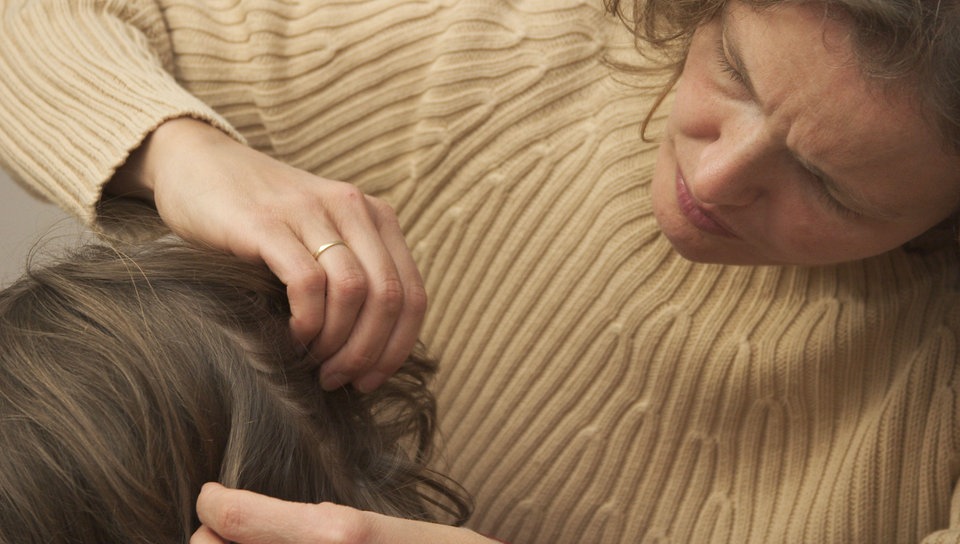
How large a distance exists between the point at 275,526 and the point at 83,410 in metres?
0.20

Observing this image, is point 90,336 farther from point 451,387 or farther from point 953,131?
point 953,131

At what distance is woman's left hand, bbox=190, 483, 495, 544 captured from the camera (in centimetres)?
74

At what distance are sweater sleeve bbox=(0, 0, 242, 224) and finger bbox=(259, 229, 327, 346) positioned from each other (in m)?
0.26

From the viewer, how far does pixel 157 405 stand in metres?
0.82

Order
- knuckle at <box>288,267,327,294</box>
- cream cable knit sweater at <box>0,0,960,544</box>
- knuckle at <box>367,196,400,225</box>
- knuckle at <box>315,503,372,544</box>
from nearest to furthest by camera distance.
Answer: knuckle at <box>315,503,372,544</box>, knuckle at <box>288,267,327,294</box>, knuckle at <box>367,196,400,225</box>, cream cable knit sweater at <box>0,0,960,544</box>

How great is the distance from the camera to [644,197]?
4.09 feet

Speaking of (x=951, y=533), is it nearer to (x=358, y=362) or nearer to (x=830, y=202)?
(x=830, y=202)

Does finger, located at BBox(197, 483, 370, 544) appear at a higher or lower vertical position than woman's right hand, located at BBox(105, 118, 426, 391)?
lower

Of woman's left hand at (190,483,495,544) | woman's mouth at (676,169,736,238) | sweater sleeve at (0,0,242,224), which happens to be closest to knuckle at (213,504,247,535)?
woman's left hand at (190,483,495,544)

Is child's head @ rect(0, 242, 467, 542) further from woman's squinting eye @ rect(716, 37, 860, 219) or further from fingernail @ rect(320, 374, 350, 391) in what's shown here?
woman's squinting eye @ rect(716, 37, 860, 219)

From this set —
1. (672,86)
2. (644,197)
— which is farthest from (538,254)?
(672,86)

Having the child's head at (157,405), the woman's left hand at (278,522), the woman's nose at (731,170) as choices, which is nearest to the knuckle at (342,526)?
the woman's left hand at (278,522)

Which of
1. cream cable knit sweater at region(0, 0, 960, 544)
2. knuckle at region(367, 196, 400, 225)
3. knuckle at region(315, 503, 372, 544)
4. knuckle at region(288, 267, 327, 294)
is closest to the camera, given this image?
knuckle at region(315, 503, 372, 544)

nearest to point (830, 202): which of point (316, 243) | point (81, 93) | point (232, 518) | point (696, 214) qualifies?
point (696, 214)
